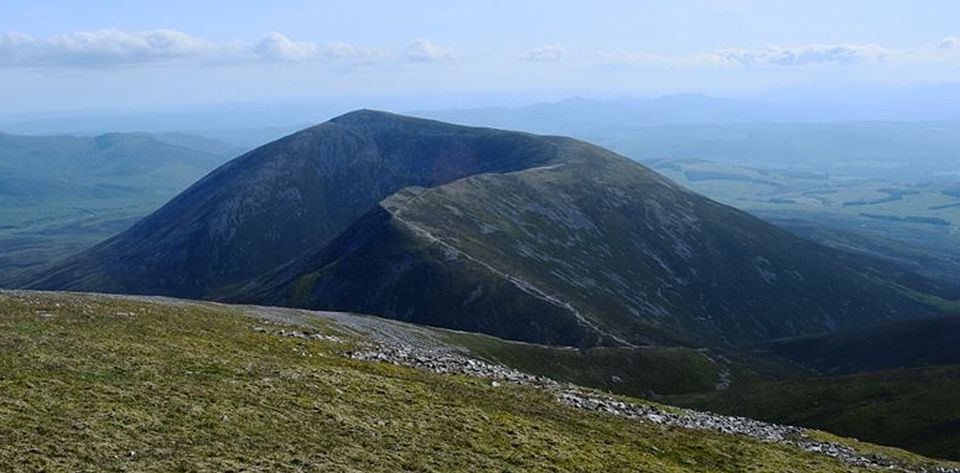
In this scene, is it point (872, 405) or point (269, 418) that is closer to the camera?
point (269, 418)

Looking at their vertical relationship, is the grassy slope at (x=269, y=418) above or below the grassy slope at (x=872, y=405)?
above

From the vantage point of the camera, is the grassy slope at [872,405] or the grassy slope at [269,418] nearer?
the grassy slope at [269,418]

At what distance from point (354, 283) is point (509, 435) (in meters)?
140

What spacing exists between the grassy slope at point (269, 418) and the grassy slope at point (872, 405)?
31.0 meters

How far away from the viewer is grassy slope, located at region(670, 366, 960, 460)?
2709 inches

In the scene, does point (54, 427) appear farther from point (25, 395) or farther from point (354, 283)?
point (354, 283)

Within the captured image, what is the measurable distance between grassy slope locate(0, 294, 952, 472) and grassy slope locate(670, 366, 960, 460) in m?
31.0

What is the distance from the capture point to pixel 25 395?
33.3m

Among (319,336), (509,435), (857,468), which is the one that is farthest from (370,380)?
(857,468)

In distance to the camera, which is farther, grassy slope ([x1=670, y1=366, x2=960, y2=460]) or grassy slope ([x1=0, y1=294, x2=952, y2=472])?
grassy slope ([x1=670, y1=366, x2=960, y2=460])

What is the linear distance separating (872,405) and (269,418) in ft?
220

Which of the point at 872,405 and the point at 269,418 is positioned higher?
the point at 269,418

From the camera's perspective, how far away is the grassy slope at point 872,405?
226 feet

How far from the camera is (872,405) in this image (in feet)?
255
